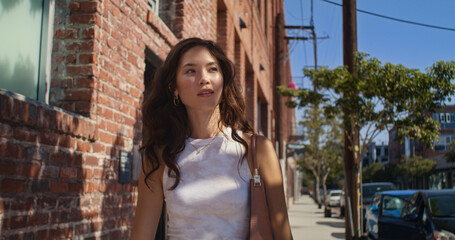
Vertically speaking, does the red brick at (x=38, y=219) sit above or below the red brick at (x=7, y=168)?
below

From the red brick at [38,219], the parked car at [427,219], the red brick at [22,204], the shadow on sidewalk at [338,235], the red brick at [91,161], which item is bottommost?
the shadow on sidewalk at [338,235]

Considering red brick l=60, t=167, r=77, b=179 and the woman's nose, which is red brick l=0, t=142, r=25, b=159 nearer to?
red brick l=60, t=167, r=77, b=179

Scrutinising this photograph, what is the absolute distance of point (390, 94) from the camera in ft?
30.4

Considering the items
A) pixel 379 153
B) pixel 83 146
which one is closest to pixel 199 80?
pixel 83 146

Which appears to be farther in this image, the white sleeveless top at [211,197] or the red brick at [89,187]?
the red brick at [89,187]

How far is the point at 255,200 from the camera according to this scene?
6.33ft

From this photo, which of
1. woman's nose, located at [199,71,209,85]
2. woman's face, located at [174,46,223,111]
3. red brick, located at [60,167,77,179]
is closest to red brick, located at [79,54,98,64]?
red brick, located at [60,167,77,179]

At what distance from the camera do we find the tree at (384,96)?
888cm

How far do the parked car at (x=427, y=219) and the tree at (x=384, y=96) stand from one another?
2.03 meters

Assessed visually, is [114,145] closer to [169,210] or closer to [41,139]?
[41,139]

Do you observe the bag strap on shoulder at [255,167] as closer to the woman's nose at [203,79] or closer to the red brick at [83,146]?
the woman's nose at [203,79]

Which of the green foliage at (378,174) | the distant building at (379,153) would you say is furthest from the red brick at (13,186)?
the distant building at (379,153)

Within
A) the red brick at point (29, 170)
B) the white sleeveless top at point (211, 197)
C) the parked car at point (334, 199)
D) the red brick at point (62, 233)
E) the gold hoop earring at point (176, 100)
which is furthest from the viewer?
the parked car at point (334, 199)

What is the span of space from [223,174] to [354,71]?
855 cm
